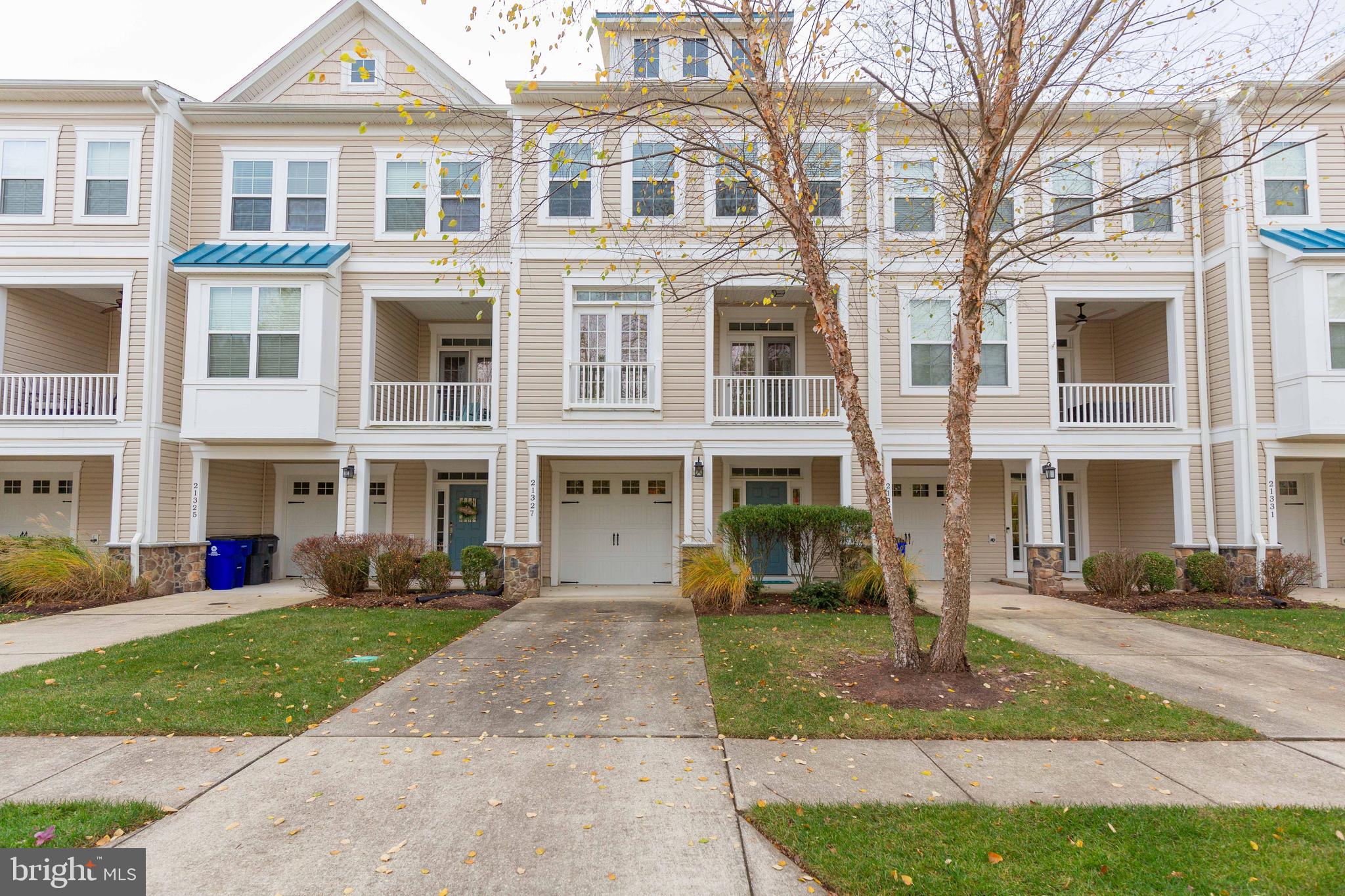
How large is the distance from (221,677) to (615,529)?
26.4 ft

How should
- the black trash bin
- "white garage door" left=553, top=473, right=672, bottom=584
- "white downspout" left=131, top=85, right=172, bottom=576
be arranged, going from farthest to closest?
"white garage door" left=553, top=473, right=672, bottom=584, the black trash bin, "white downspout" left=131, top=85, right=172, bottom=576

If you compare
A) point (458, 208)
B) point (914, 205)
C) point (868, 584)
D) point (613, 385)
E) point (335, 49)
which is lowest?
point (868, 584)

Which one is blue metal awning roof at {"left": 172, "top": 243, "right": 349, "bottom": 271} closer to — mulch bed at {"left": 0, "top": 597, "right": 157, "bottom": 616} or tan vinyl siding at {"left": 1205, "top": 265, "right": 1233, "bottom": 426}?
mulch bed at {"left": 0, "top": 597, "right": 157, "bottom": 616}

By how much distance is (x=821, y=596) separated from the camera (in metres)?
10.2

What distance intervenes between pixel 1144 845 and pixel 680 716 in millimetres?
3002

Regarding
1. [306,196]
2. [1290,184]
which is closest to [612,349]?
[306,196]

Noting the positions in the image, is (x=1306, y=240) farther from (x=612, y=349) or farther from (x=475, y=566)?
(x=475, y=566)

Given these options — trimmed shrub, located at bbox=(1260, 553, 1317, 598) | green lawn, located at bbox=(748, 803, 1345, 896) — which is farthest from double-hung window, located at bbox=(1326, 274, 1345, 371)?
green lawn, located at bbox=(748, 803, 1345, 896)

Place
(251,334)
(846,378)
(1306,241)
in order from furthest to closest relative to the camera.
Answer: (251,334) → (1306,241) → (846,378)

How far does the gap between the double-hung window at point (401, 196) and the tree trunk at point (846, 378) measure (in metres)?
8.43

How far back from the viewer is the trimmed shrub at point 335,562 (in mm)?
10938

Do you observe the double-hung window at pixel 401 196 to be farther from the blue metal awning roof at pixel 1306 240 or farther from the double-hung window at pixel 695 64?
the blue metal awning roof at pixel 1306 240

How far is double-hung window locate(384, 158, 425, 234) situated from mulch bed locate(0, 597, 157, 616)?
7667 mm

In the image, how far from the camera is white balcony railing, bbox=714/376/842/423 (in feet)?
39.8
